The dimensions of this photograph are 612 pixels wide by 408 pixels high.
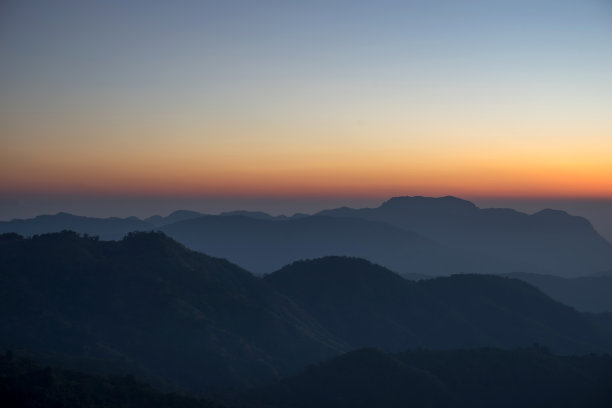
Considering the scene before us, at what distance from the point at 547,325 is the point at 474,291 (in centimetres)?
1138

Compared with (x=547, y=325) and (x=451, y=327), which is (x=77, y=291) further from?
(x=547, y=325)

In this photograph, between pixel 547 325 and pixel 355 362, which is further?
pixel 547 325

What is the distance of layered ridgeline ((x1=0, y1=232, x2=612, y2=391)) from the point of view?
161 feet

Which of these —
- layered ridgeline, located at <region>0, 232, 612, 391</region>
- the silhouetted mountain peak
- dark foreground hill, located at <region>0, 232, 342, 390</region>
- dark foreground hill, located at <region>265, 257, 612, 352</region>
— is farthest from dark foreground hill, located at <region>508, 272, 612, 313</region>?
dark foreground hill, located at <region>0, 232, 342, 390</region>

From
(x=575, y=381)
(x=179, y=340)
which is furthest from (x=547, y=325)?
(x=179, y=340)

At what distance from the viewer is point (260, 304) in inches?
2584

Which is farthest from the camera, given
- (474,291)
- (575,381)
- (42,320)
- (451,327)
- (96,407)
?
(474,291)

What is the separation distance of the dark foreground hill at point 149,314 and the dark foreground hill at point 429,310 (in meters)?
6.96

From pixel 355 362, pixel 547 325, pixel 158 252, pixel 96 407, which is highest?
pixel 158 252

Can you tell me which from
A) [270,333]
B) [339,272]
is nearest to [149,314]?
[270,333]

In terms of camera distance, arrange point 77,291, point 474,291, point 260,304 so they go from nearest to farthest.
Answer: point 77,291 < point 260,304 < point 474,291

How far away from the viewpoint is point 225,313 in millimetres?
60562

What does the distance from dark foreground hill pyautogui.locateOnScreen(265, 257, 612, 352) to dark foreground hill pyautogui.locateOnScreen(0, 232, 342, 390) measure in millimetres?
6961

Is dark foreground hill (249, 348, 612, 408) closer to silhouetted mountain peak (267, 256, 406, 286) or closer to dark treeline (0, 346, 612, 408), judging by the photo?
dark treeline (0, 346, 612, 408)
